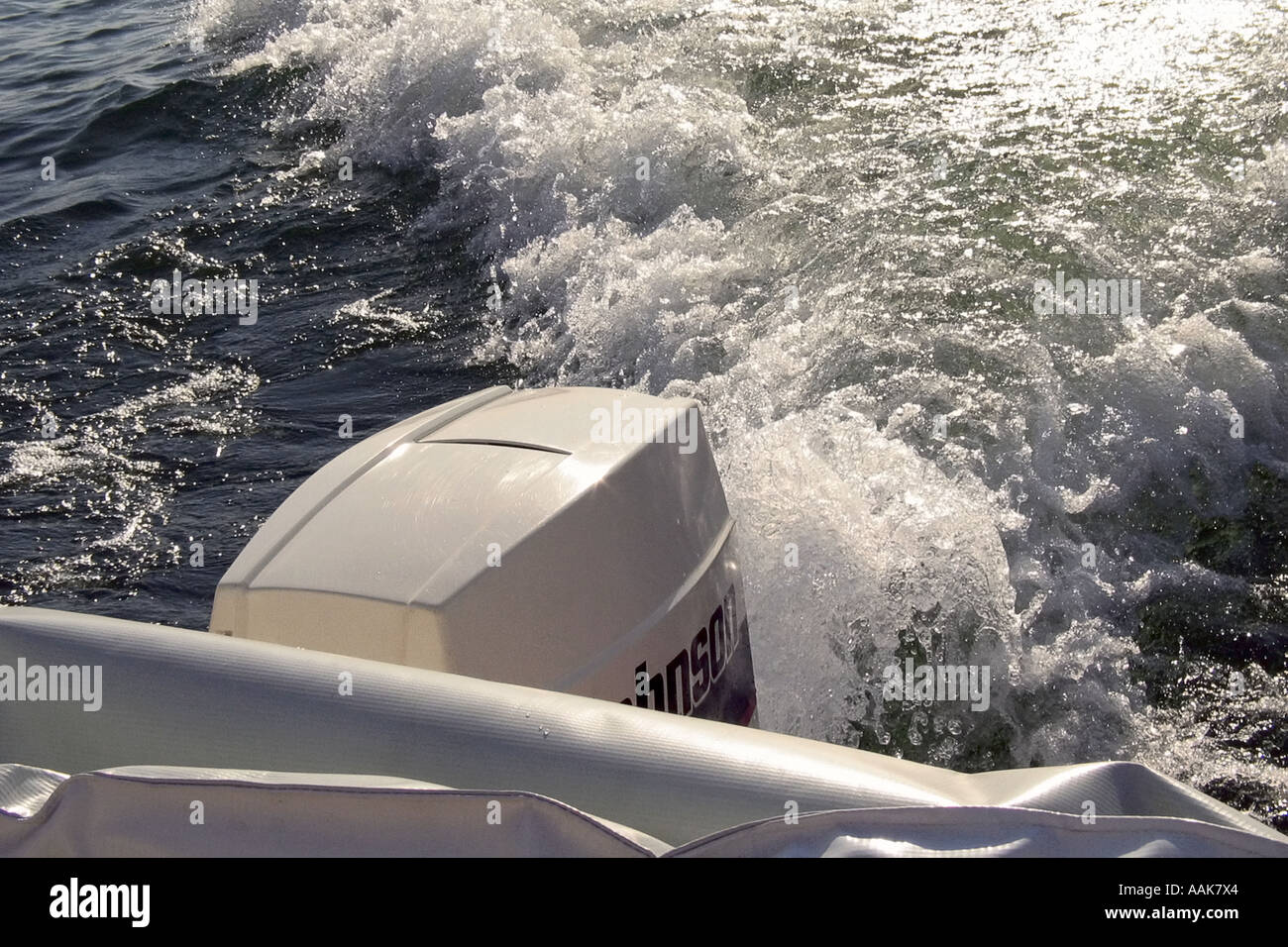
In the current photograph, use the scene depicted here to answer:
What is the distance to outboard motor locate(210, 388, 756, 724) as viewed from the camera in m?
2.24

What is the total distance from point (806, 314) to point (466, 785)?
354cm

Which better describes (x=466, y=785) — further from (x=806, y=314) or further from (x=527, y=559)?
(x=806, y=314)

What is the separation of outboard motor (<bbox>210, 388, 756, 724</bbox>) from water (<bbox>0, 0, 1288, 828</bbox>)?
902 mm

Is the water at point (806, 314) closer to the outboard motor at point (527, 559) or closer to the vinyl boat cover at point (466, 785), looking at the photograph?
the outboard motor at point (527, 559)

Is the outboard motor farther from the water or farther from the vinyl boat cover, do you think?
the water

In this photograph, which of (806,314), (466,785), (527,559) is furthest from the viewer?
(806,314)

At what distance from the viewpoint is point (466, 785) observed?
5.44ft

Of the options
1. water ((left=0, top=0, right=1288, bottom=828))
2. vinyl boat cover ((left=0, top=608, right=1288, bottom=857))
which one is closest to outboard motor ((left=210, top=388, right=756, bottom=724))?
vinyl boat cover ((left=0, top=608, right=1288, bottom=857))

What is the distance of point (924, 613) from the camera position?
360cm

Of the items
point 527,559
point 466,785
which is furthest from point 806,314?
point 466,785

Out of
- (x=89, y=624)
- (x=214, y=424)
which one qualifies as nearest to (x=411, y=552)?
(x=89, y=624)

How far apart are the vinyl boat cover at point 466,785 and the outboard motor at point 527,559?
37 cm
